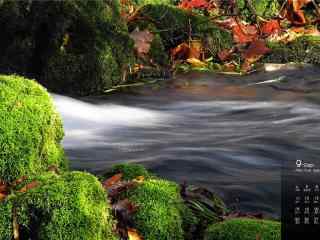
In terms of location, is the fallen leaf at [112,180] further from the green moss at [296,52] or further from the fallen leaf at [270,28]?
the fallen leaf at [270,28]

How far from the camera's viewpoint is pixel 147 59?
8680 millimetres

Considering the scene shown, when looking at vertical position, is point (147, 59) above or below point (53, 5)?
below

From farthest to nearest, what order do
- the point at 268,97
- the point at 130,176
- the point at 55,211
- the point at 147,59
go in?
1. the point at 147,59
2. the point at 268,97
3. the point at 130,176
4. the point at 55,211

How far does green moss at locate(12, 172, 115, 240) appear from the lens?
2.82 m

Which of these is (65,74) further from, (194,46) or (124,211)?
(124,211)

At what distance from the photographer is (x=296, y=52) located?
9.21m

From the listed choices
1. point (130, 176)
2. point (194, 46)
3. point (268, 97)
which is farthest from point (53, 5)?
point (130, 176)

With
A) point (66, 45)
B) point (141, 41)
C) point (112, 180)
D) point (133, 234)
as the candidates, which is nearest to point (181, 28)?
point (141, 41)

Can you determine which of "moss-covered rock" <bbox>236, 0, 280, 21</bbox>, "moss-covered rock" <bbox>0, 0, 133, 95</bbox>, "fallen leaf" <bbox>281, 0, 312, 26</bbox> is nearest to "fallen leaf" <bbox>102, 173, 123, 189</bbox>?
"moss-covered rock" <bbox>0, 0, 133, 95</bbox>

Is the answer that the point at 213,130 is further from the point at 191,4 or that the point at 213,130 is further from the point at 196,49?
the point at 191,4

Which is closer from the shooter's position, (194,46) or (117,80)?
(117,80)

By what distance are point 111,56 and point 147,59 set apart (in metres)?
0.91

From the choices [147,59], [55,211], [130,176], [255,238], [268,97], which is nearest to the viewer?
[55,211]

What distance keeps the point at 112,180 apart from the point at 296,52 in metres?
6.03
